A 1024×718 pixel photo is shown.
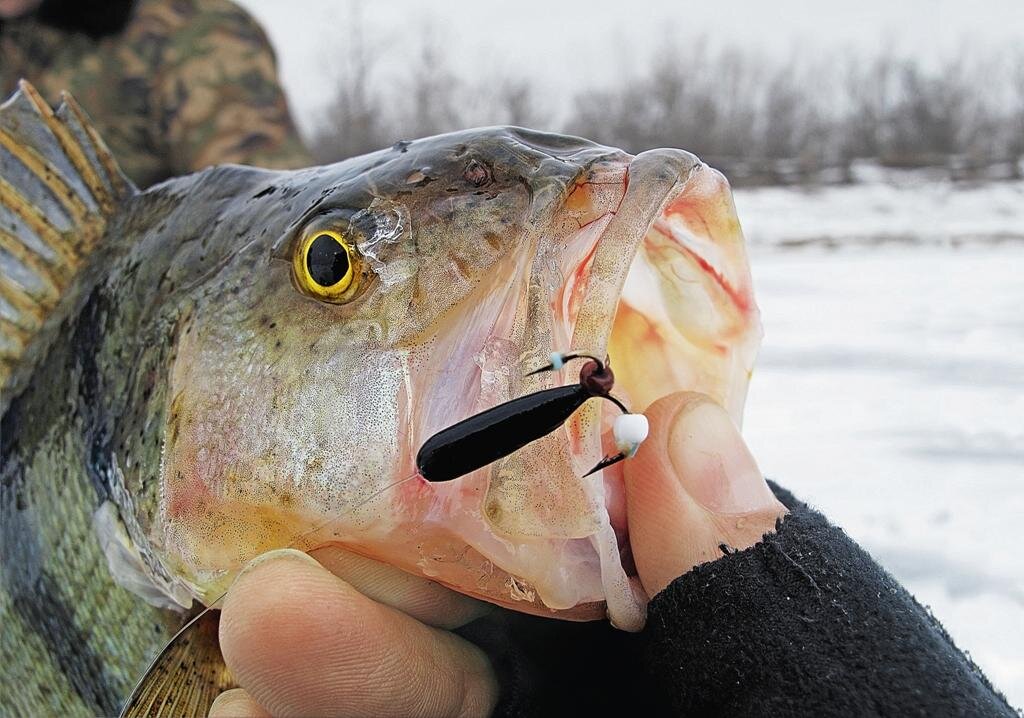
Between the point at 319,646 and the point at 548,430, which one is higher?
the point at 548,430

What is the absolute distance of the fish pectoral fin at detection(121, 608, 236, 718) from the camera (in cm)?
98

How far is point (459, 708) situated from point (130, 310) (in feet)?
2.09

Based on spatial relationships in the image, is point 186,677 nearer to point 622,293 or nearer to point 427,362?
point 427,362

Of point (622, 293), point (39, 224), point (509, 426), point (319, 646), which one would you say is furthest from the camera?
point (39, 224)

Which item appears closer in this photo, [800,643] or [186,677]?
[800,643]

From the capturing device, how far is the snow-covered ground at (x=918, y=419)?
6.63ft

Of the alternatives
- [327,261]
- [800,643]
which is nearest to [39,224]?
[327,261]

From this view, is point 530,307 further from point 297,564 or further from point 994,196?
point 994,196

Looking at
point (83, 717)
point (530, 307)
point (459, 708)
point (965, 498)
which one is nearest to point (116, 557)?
point (83, 717)

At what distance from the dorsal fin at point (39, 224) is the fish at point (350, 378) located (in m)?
0.06

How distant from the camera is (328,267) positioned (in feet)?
2.99

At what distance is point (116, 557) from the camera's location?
3.58 ft

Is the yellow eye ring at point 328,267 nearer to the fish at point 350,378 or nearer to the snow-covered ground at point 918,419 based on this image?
the fish at point 350,378

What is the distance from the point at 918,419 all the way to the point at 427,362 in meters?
2.84
